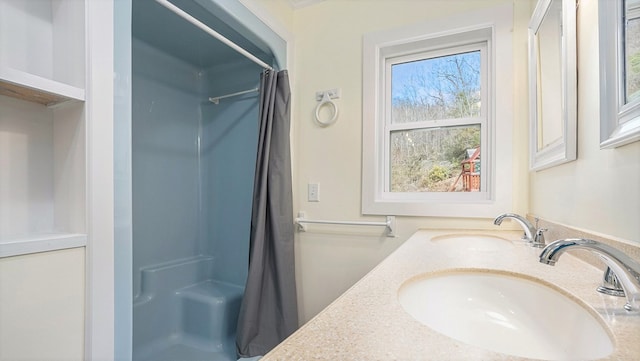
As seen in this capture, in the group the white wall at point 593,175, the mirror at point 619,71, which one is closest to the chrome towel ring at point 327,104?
the white wall at point 593,175

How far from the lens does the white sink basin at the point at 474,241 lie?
1.12m

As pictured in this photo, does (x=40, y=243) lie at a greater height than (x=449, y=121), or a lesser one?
lesser

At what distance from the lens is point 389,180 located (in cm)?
181

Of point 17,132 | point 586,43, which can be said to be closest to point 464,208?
point 586,43

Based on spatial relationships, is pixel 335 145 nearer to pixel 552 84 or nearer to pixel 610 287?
pixel 552 84

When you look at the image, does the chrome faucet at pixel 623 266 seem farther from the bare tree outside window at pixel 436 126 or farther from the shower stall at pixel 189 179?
the shower stall at pixel 189 179

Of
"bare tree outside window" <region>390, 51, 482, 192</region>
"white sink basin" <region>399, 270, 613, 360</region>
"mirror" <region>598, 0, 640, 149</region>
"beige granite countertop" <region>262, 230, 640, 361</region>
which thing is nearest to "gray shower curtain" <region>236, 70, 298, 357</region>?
"bare tree outside window" <region>390, 51, 482, 192</region>

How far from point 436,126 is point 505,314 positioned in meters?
1.23

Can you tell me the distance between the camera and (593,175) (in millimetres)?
805

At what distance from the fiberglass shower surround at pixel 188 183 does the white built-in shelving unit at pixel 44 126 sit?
92 cm

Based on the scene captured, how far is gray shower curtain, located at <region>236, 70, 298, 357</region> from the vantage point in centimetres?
166

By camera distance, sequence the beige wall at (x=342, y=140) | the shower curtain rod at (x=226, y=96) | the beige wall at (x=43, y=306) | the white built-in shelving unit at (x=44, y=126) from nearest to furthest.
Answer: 1. the beige wall at (x=43, y=306)
2. the white built-in shelving unit at (x=44, y=126)
3. the beige wall at (x=342, y=140)
4. the shower curtain rod at (x=226, y=96)

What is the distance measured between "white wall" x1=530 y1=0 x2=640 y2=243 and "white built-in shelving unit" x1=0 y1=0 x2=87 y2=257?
1.37 metres

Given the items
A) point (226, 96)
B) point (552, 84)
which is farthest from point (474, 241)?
point (226, 96)
